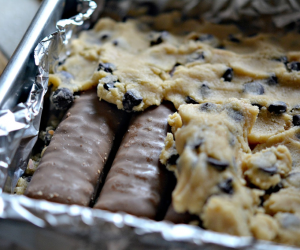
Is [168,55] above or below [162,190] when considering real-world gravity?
above

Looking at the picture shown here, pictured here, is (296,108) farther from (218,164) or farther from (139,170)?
(139,170)

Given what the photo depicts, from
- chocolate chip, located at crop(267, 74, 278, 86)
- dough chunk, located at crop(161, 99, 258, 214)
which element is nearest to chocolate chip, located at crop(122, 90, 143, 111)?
dough chunk, located at crop(161, 99, 258, 214)

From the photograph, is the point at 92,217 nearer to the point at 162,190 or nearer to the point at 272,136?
the point at 162,190

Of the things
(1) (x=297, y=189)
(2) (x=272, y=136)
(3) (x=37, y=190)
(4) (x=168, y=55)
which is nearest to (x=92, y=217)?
Answer: (3) (x=37, y=190)

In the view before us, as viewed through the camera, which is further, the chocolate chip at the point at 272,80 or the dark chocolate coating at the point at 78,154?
the chocolate chip at the point at 272,80

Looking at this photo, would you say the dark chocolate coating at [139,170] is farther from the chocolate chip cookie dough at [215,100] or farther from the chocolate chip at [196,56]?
the chocolate chip at [196,56]

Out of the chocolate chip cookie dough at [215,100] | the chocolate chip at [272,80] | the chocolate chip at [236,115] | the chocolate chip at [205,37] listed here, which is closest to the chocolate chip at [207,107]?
the chocolate chip cookie dough at [215,100]
